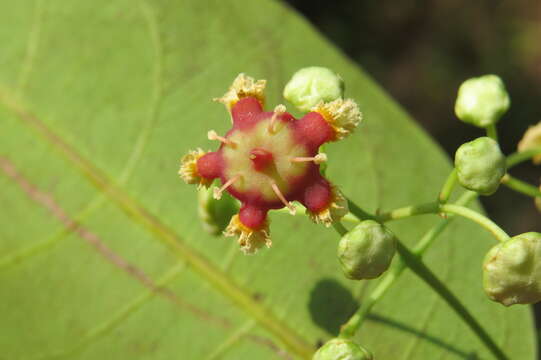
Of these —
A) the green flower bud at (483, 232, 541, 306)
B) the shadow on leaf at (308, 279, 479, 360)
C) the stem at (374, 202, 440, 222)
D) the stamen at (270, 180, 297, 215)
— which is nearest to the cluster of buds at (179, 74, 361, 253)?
the stamen at (270, 180, 297, 215)

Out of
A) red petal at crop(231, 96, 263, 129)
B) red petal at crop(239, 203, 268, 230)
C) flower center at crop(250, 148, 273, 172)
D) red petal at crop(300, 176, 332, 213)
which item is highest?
red petal at crop(231, 96, 263, 129)

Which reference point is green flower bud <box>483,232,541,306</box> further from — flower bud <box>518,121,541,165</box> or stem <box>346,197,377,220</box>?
flower bud <box>518,121,541,165</box>

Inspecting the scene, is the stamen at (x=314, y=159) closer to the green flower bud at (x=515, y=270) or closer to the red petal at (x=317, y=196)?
the red petal at (x=317, y=196)

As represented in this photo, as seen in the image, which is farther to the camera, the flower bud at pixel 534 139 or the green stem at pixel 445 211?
the flower bud at pixel 534 139

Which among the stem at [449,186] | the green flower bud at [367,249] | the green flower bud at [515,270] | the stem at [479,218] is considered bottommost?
the green flower bud at [515,270]

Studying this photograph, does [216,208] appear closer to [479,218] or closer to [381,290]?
[381,290]

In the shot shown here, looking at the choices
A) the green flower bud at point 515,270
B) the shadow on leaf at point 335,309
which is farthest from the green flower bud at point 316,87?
the shadow on leaf at point 335,309

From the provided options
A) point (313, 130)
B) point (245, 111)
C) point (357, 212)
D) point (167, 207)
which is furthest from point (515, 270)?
point (167, 207)
